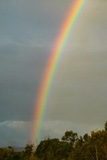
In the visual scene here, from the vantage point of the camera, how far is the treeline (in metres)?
59.8

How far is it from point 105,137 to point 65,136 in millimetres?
25988

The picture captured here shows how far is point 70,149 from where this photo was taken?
82.1 metres

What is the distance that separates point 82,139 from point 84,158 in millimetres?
19417

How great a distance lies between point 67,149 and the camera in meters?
82.1

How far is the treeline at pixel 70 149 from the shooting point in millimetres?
59750

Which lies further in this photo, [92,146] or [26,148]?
[26,148]

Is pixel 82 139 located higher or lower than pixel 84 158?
higher

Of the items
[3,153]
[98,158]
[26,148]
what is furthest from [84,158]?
[3,153]

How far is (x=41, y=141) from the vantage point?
101250 millimetres

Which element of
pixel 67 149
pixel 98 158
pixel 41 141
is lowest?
pixel 98 158

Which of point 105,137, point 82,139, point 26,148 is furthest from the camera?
point 26,148

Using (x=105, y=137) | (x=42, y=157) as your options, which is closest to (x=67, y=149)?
(x=42, y=157)

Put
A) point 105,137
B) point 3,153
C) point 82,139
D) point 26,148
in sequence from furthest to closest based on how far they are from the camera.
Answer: point 3,153 → point 26,148 → point 82,139 → point 105,137

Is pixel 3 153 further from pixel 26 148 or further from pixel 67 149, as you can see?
pixel 67 149
